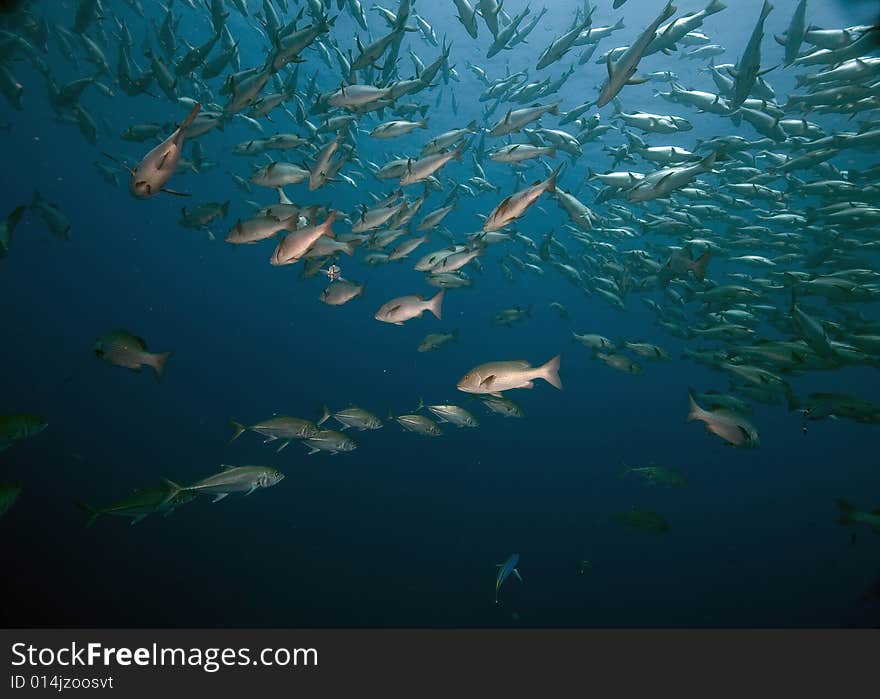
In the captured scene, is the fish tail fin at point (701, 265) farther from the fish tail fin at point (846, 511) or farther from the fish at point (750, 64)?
the fish tail fin at point (846, 511)

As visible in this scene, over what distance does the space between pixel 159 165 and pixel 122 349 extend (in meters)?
2.23

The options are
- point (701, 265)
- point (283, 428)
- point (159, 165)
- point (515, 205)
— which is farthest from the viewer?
point (701, 265)

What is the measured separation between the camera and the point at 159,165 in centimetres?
277

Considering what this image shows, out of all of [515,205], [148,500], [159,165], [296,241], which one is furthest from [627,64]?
[148,500]

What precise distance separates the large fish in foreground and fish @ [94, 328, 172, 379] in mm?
1855

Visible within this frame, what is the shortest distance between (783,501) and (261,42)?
4019cm

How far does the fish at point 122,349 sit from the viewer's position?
4.16 m

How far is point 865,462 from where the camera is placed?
2902cm

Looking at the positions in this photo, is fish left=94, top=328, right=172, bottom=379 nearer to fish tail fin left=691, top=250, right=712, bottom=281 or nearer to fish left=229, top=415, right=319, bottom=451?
fish left=229, top=415, right=319, bottom=451

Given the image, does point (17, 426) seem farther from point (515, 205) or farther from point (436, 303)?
point (515, 205)

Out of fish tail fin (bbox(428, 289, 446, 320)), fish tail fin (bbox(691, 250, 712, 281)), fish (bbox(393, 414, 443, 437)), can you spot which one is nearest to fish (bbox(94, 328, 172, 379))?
fish (bbox(393, 414, 443, 437))

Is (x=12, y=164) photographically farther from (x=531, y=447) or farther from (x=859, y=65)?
(x=859, y=65)

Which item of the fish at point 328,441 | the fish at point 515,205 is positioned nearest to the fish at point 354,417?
the fish at point 328,441

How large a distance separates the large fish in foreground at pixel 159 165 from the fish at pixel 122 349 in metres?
1.85
